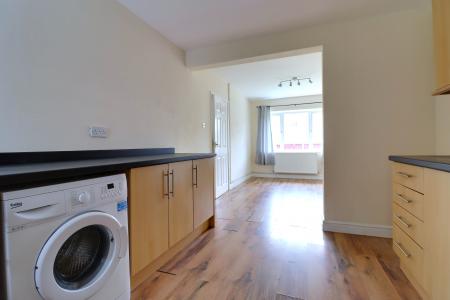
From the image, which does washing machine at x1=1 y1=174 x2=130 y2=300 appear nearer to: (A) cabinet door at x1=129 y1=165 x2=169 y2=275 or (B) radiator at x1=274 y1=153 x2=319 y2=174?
(A) cabinet door at x1=129 y1=165 x2=169 y2=275

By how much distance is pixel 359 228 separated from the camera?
7.86 feet

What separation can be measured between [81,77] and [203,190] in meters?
1.48

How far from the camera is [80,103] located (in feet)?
5.67

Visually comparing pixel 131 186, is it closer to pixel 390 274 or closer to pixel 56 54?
pixel 56 54

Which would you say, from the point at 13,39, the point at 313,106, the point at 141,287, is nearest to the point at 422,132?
the point at 141,287

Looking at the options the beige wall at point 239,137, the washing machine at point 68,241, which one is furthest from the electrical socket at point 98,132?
the beige wall at point 239,137

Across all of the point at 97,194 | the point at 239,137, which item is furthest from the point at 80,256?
the point at 239,137

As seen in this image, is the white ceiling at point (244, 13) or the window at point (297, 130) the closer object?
the white ceiling at point (244, 13)

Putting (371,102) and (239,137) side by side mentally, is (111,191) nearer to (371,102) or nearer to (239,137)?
(371,102)

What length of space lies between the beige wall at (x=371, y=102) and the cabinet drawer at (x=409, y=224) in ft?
2.56

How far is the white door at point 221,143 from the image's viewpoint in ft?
13.6

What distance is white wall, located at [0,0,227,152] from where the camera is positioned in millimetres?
1354

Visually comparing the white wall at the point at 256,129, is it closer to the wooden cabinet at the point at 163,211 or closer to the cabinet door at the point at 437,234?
the wooden cabinet at the point at 163,211

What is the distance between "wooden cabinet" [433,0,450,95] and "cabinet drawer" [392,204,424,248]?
834mm
